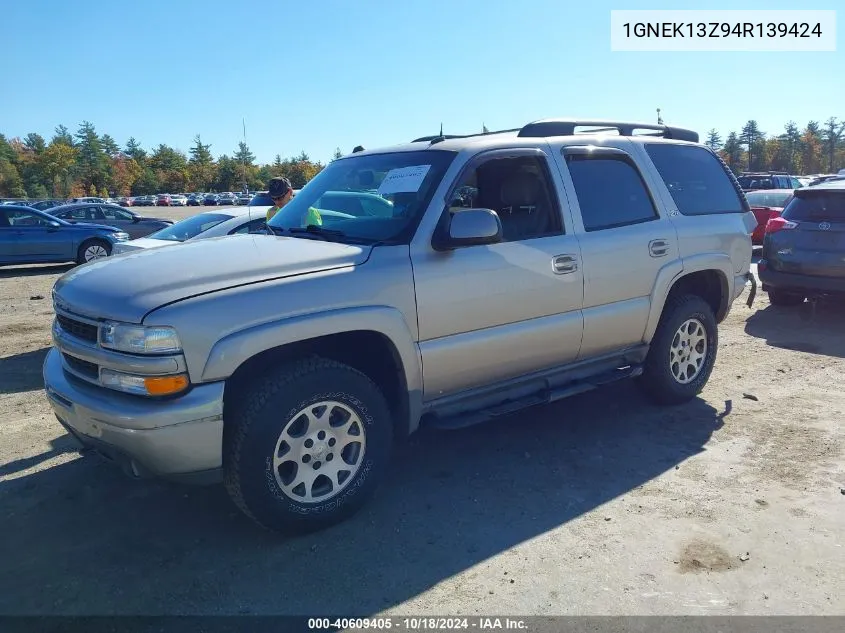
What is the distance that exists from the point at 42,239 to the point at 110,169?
90.8m

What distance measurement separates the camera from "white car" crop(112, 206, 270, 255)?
803 centimetres

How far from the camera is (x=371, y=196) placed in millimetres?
4125

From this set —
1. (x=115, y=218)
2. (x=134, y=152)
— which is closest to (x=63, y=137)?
(x=134, y=152)

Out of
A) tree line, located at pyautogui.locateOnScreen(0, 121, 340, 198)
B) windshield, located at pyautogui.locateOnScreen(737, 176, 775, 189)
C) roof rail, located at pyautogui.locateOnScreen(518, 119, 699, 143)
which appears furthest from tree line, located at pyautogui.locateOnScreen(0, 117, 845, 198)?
roof rail, located at pyautogui.locateOnScreen(518, 119, 699, 143)

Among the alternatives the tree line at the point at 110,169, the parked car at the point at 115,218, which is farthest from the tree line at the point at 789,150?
the parked car at the point at 115,218

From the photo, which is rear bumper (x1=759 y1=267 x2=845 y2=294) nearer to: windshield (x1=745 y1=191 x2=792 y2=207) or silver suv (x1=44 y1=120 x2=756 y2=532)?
silver suv (x1=44 y1=120 x2=756 y2=532)

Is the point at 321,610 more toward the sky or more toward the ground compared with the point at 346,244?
more toward the ground

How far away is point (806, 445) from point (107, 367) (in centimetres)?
430

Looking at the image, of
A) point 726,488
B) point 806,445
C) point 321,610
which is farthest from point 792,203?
point 321,610

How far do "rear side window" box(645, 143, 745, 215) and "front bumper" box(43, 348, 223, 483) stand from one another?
3.73m

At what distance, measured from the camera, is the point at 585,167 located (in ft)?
14.9

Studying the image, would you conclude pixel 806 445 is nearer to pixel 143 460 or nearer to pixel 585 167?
pixel 585 167

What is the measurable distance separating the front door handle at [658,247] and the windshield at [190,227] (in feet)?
18.3

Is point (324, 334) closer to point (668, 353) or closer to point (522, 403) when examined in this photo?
point (522, 403)
